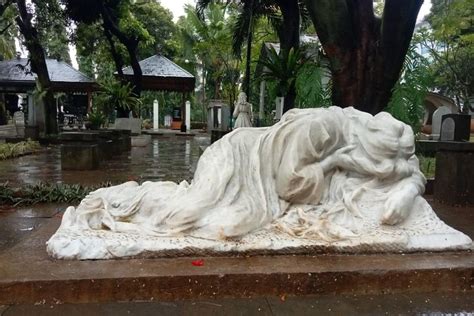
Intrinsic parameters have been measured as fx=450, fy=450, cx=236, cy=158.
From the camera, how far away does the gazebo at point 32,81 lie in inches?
634

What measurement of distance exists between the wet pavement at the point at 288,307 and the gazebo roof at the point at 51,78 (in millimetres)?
17581

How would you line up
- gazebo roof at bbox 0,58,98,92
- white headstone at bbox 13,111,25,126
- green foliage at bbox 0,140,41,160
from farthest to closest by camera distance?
white headstone at bbox 13,111,25,126 < gazebo roof at bbox 0,58,98,92 < green foliage at bbox 0,140,41,160

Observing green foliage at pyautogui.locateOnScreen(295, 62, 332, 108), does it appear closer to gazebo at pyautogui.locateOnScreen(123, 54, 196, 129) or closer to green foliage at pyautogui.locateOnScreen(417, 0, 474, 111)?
green foliage at pyautogui.locateOnScreen(417, 0, 474, 111)

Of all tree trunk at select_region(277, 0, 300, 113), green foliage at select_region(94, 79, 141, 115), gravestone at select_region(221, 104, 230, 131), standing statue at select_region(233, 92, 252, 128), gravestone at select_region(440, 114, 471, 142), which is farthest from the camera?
gravestone at select_region(221, 104, 230, 131)

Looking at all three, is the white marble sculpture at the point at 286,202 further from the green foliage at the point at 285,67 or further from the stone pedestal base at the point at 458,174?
the green foliage at the point at 285,67

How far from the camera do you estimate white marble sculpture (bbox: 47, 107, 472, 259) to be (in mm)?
2646

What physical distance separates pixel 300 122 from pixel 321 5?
10.4 feet

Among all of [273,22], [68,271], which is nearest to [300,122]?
[68,271]

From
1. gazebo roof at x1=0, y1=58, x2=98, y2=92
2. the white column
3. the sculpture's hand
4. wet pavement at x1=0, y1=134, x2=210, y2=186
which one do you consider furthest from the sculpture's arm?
gazebo roof at x1=0, y1=58, x2=98, y2=92

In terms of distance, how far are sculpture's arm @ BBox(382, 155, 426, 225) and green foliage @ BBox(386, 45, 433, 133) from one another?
4651 millimetres

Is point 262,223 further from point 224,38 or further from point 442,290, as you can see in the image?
point 224,38

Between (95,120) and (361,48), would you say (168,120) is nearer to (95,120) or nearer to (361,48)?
(95,120)

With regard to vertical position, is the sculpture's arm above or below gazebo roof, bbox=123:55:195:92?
below

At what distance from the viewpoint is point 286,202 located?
296 centimetres
